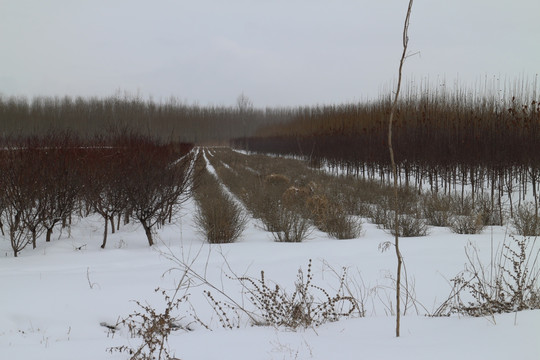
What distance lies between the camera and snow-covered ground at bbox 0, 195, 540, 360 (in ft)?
9.71

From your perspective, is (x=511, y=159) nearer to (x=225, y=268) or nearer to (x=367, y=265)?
(x=367, y=265)

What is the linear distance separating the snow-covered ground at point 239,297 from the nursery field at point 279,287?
0.06 feet

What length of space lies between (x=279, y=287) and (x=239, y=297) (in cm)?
117

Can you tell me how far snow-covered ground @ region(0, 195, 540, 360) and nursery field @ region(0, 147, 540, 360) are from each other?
0.06ft

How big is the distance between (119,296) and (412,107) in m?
16.4

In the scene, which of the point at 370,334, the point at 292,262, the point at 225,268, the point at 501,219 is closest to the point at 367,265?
the point at 292,262

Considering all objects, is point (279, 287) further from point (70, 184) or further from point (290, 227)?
point (70, 184)

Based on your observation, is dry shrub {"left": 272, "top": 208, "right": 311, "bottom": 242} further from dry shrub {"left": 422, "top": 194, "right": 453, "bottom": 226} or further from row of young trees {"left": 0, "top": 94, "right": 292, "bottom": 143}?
row of young trees {"left": 0, "top": 94, "right": 292, "bottom": 143}

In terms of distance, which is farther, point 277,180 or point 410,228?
point 277,180

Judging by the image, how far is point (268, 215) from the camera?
879cm

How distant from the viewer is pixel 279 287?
164 inches

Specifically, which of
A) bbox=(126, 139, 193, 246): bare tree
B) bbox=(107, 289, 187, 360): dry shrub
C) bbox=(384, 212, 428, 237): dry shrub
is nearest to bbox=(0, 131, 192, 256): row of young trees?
bbox=(126, 139, 193, 246): bare tree

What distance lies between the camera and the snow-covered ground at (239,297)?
9.71ft

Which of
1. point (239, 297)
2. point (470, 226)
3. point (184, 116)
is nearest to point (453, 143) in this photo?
point (470, 226)
